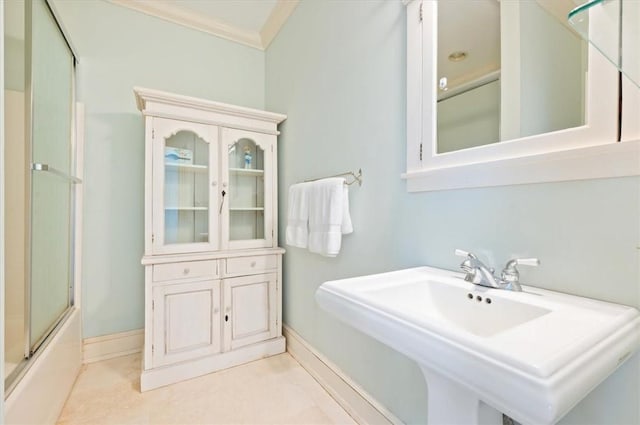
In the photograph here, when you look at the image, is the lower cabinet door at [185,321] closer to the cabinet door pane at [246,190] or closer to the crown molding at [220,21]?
the cabinet door pane at [246,190]

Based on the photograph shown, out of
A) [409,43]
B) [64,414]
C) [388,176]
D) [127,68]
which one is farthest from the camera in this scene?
[127,68]

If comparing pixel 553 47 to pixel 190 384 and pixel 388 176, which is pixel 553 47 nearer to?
pixel 388 176

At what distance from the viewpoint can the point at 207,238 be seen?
6.30 feet

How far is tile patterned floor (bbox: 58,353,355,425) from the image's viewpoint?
4.69ft

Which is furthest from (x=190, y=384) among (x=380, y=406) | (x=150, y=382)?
(x=380, y=406)

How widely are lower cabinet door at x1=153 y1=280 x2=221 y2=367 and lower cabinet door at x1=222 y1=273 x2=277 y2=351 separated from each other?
7 centimetres

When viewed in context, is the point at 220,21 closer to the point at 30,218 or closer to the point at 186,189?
the point at 186,189

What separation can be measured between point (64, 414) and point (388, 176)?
200cm

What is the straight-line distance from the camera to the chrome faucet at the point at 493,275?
0.77 meters

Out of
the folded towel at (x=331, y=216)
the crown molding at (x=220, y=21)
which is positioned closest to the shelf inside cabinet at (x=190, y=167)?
the folded towel at (x=331, y=216)

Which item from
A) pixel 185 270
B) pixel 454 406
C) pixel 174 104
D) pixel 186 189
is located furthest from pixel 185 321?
pixel 454 406

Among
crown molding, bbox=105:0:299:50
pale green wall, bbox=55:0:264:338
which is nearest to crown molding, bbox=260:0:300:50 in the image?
crown molding, bbox=105:0:299:50

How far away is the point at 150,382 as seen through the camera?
165cm

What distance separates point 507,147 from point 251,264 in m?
1.64
